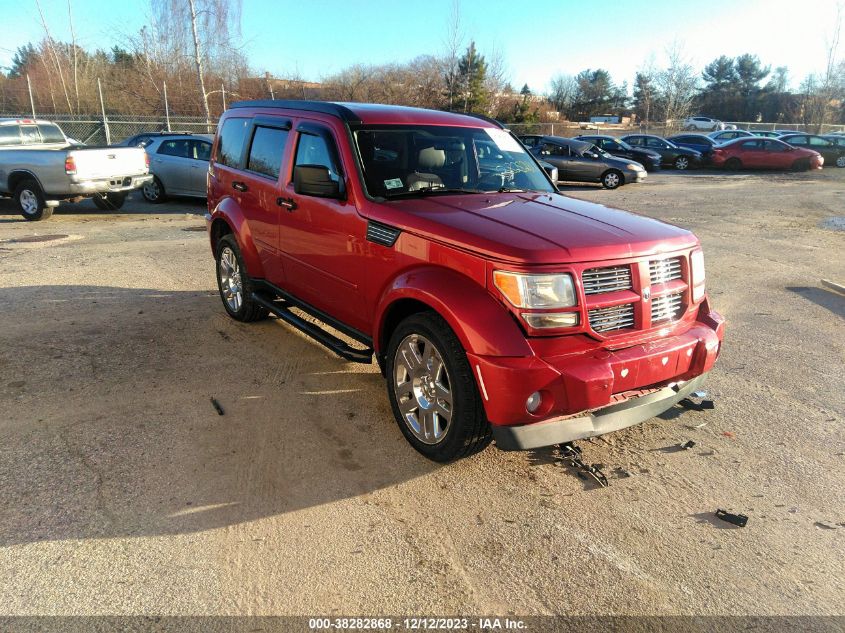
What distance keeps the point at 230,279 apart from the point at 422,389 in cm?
326

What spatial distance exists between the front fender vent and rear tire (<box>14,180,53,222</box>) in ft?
36.2

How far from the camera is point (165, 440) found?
3.72 m

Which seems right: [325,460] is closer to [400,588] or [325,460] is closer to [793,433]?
[400,588]

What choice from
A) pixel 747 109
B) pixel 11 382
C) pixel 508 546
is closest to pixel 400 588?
pixel 508 546

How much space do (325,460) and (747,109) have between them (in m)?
83.0

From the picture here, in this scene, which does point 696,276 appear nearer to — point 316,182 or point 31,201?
point 316,182

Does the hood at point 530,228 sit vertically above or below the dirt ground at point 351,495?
above

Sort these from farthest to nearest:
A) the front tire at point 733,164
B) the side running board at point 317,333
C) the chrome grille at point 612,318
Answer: the front tire at point 733,164, the side running board at point 317,333, the chrome grille at point 612,318

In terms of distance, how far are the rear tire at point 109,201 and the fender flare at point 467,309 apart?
488 inches

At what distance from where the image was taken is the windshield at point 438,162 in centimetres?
402

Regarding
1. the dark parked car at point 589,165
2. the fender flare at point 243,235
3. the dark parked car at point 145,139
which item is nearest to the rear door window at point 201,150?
the dark parked car at point 145,139

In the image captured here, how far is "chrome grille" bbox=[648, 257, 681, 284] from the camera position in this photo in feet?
10.6

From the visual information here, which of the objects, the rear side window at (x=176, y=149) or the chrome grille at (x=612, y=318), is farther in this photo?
the rear side window at (x=176, y=149)

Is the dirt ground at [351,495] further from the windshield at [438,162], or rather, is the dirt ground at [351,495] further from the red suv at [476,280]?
the windshield at [438,162]
